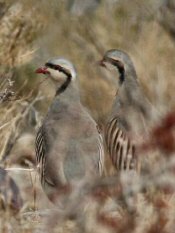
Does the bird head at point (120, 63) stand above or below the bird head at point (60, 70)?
above

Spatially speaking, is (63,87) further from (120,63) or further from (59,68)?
(120,63)

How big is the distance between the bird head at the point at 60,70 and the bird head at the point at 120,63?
1.87 feet

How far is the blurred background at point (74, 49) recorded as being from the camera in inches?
468

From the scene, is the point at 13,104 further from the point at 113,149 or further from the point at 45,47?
the point at 45,47

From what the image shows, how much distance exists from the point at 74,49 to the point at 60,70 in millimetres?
4789

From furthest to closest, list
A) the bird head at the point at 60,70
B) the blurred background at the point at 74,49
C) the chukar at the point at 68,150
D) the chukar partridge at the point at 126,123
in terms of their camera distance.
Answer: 1. the blurred background at the point at 74,49
2. the bird head at the point at 60,70
3. the chukar partridge at the point at 126,123
4. the chukar at the point at 68,150

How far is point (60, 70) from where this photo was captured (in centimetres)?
1052

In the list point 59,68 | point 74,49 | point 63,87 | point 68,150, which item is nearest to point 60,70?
point 59,68

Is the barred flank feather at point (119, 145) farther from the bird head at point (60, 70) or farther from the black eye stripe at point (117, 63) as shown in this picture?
the black eye stripe at point (117, 63)

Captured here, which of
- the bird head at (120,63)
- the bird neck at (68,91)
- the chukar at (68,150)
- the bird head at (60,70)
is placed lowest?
the chukar at (68,150)

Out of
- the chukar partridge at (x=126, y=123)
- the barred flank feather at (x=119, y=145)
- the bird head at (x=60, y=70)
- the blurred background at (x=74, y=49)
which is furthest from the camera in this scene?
the blurred background at (x=74, y=49)

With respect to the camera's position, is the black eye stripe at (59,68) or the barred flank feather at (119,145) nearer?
the barred flank feather at (119,145)

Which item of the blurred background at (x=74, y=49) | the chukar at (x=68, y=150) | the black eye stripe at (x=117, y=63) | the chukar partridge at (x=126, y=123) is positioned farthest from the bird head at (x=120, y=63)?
the chukar at (x=68, y=150)

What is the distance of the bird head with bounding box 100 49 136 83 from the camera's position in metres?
10.9
